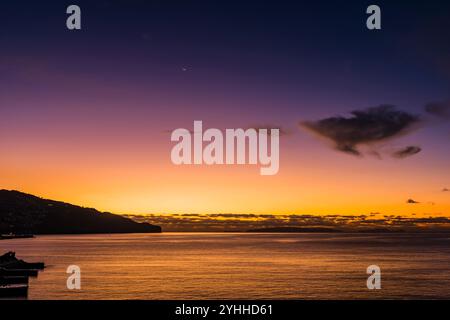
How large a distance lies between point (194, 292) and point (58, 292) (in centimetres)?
1907

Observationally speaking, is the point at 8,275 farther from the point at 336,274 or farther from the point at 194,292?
the point at 336,274

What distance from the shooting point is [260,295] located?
6775 centimetres

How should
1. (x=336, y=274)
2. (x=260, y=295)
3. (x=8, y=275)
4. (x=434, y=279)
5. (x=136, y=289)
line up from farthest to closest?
(x=336, y=274) → (x=434, y=279) → (x=8, y=275) → (x=136, y=289) → (x=260, y=295)

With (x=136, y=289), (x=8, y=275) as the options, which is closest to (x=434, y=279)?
(x=136, y=289)

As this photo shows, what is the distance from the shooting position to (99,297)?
68812 millimetres
